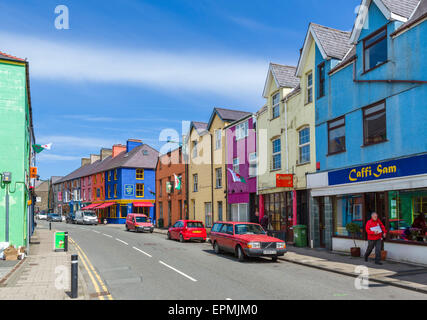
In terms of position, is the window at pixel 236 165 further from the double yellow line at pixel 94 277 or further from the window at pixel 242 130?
the double yellow line at pixel 94 277

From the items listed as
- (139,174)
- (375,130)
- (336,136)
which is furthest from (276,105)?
(139,174)

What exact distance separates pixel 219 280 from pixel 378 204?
26.8 ft

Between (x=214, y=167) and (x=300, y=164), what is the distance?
1226 centimetres

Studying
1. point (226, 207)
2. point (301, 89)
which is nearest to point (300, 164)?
point (301, 89)

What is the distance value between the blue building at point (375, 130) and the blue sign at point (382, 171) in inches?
1.4

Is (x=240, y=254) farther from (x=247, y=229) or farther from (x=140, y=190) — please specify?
(x=140, y=190)

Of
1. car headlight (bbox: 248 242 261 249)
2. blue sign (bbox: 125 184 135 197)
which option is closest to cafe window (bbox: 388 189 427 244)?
car headlight (bbox: 248 242 261 249)

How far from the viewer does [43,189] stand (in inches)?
4063

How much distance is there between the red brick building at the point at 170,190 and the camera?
3875 cm

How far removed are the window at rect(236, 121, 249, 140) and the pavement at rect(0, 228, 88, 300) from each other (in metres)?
14.9

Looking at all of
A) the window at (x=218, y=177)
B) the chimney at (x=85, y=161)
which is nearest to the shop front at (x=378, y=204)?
the window at (x=218, y=177)

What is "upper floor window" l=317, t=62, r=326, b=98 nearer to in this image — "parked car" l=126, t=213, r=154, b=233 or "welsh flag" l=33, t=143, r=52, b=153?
"welsh flag" l=33, t=143, r=52, b=153

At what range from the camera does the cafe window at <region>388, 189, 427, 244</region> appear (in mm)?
14055

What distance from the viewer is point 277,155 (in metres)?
23.9
